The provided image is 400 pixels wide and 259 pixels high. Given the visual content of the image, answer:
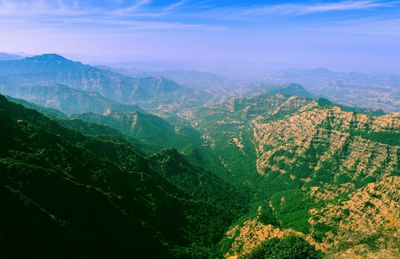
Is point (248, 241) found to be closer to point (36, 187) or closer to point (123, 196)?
point (123, 196)

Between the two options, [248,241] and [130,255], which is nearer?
[130,255]

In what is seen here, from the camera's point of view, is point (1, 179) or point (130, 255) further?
point (130, 255)

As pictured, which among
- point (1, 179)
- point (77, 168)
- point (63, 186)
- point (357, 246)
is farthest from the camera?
point (77, 168)

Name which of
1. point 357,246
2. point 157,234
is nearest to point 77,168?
point 157,234

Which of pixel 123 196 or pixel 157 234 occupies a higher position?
pixel 123 196

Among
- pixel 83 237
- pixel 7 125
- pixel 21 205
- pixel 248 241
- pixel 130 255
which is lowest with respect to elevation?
pixel 248 241

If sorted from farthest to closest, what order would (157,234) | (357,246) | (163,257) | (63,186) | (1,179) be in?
(157,234) → (163,257) → (63,186) → (1,179) → (357,246)

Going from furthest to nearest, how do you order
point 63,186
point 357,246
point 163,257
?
point 163,257 < point 63,186 < point 357,246

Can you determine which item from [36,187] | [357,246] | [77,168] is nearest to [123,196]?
[77,168]

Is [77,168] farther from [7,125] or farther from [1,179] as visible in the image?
[1,179]
